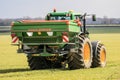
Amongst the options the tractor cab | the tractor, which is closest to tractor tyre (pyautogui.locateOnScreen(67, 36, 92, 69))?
the tractor

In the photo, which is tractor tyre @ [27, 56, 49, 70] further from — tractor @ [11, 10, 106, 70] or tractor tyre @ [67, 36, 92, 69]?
tractor tyre @ [67, 36, 92, 69]

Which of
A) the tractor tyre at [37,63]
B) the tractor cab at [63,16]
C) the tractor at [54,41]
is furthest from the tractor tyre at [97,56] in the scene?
the tractor tyre at [37,63]

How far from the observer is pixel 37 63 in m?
20.6

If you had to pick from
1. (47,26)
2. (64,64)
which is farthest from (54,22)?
(64,64)

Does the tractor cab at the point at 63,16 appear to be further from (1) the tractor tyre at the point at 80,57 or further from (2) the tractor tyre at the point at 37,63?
(2) the tractor tyre at the point at 37,63

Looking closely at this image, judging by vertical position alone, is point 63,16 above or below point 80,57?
above

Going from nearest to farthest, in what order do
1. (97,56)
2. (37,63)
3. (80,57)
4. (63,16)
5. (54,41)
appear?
(54,41) < (80,57) < (37,63) < (63,16) < (97,56)

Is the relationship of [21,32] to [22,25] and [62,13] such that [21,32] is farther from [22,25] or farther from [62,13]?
[62,13]

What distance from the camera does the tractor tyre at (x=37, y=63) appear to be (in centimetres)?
2059

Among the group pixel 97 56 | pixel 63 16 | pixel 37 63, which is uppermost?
pixel 63 16

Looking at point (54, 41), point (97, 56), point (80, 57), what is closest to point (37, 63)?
point (54, 41)

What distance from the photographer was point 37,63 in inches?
812

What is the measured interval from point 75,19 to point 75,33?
61.9 inches

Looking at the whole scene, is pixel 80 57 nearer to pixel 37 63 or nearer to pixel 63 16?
pixel 37 63
